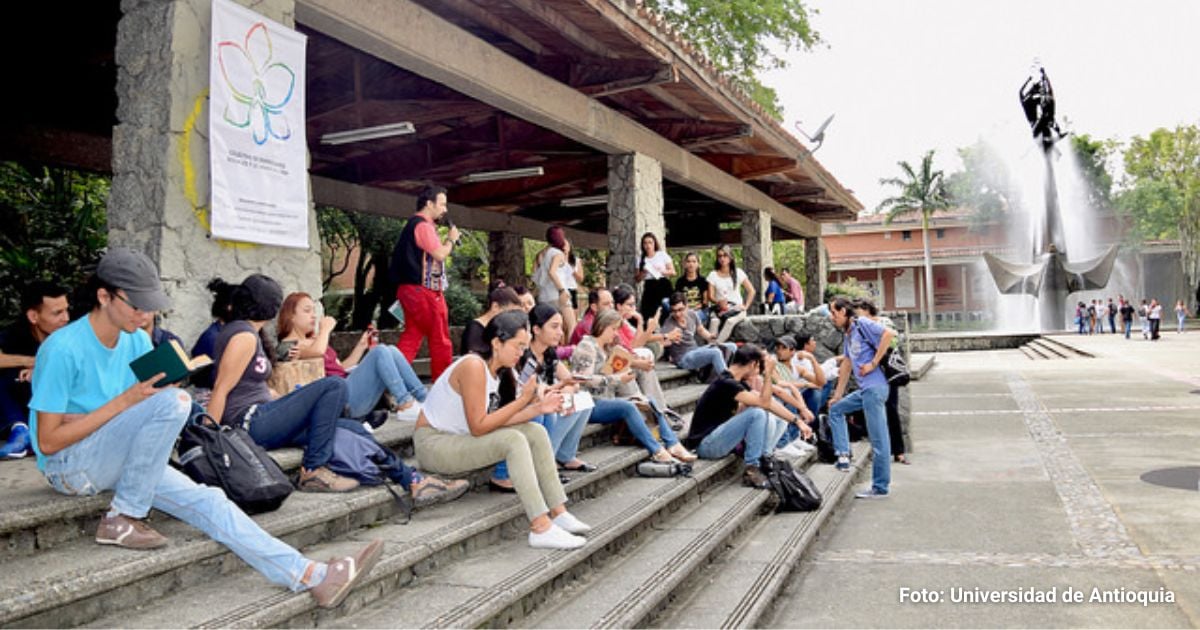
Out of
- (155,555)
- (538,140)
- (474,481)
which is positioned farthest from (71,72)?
(155,555)

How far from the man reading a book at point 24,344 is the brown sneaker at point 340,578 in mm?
2512

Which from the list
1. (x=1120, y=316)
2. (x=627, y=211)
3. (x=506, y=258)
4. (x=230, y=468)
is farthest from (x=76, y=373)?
(x=1120, y=316)

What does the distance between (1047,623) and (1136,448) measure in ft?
17.6

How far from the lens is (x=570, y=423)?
192 inches

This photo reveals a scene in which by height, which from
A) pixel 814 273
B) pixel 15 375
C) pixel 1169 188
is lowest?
pixel 15 375

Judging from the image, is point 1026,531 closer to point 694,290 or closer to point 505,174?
point 694,290

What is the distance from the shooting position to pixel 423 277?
5637mm

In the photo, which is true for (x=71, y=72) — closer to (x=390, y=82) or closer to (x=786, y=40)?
(x=390, y=82)

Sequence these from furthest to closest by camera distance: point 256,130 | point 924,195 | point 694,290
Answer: point 924,195 < point 694,290 < point 256,130

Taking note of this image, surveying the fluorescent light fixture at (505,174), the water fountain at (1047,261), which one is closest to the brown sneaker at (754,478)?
the fluorescent light fixture at (505,174)

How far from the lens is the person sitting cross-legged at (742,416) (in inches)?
240

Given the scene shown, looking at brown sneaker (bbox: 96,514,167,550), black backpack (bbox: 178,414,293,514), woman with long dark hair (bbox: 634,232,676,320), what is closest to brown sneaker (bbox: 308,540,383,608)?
black backpack (bbox: 178,414,293,514)

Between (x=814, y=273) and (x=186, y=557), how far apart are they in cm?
1915

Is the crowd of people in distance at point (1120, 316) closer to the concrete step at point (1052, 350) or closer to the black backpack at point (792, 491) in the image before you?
the concrete step at point (1052, 350)
